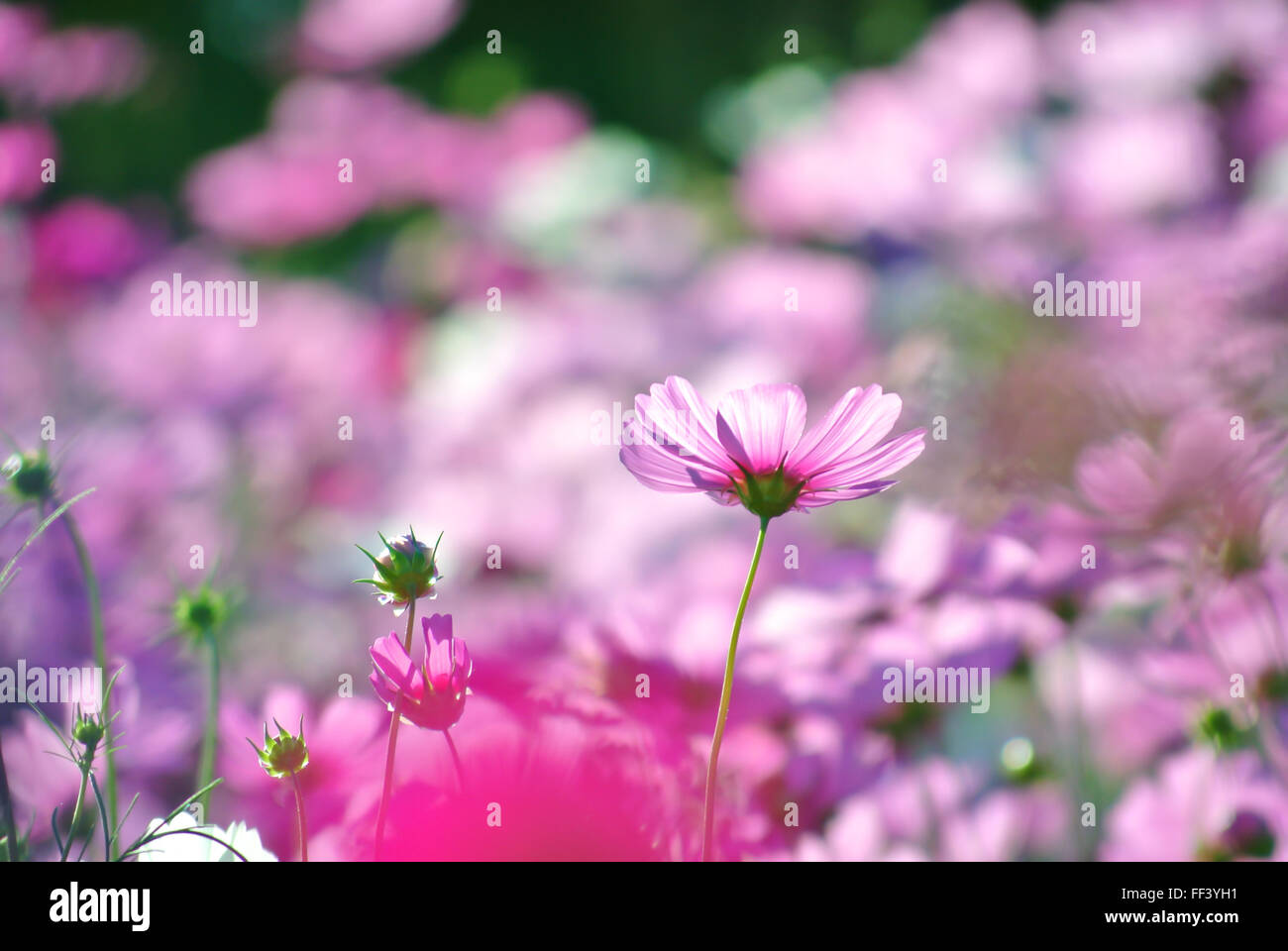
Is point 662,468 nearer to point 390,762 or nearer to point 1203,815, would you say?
point 390,762

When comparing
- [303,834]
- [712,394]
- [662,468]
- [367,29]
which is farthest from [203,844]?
[367,29]

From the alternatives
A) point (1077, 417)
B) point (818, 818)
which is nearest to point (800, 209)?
point (1077, 417)

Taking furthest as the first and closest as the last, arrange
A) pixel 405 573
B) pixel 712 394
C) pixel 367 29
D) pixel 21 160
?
pixel 367 29 → pixel 21 160 → pixel 712 394 → pixel 405 573

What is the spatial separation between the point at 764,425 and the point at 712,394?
0.34m

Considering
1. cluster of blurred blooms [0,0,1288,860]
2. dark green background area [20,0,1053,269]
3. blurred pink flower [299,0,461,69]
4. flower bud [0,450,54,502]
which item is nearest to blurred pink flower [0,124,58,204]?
cluster of blurred blooms [0,0,1288,860]

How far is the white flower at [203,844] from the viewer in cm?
25

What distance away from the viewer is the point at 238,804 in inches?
12.1

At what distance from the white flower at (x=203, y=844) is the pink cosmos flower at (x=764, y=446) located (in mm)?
120

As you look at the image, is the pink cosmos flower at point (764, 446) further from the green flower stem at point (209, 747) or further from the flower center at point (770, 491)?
the green flower stem at point (209, 747)

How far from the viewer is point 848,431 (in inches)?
8.9

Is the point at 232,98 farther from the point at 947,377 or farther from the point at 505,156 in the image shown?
the point at 947,377

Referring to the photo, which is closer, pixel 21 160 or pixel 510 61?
pixel 21 160

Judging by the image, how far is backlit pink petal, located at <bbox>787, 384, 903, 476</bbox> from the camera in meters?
0.22
